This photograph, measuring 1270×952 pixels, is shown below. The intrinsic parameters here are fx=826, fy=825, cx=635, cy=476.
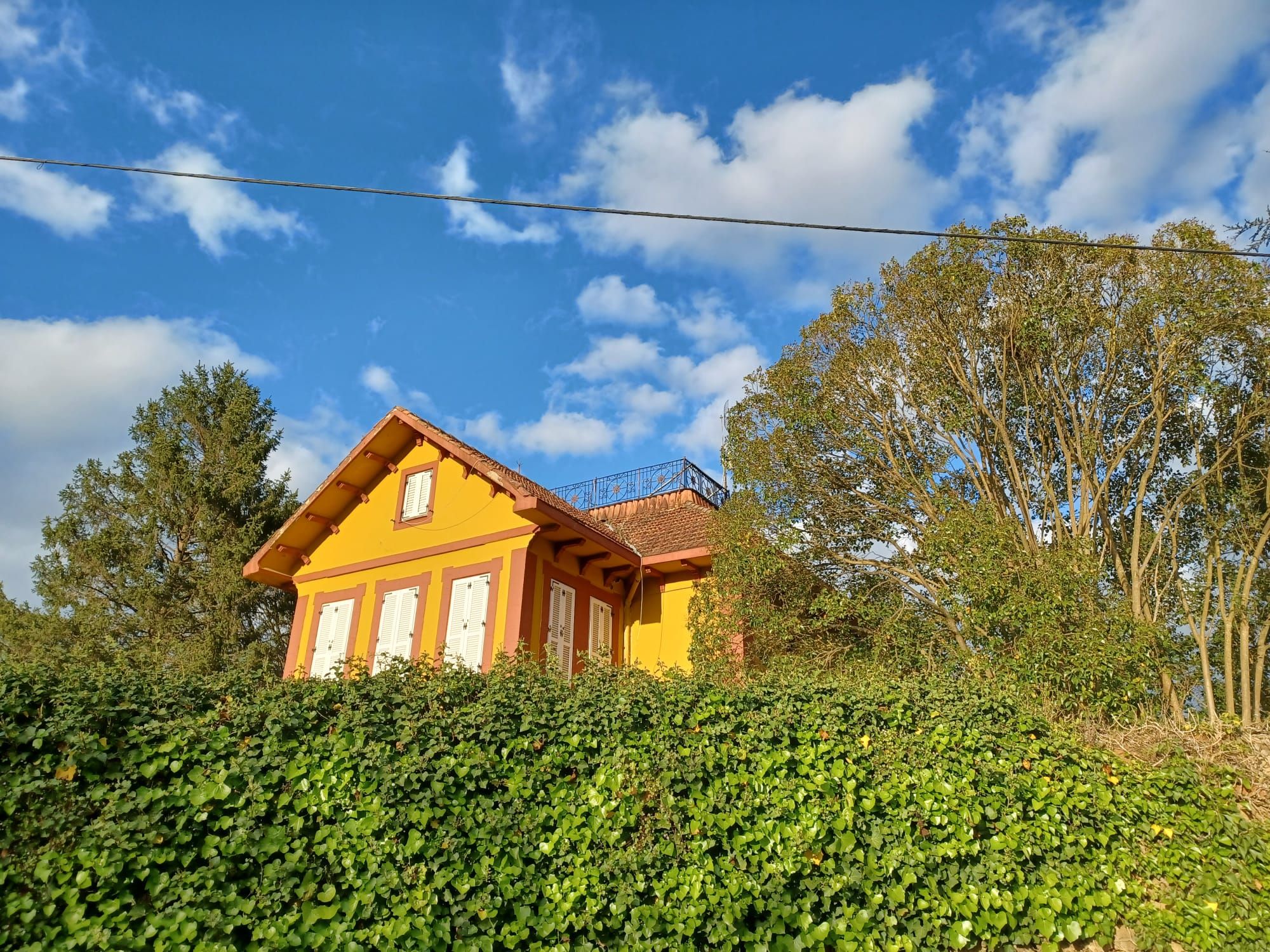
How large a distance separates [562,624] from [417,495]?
3.73m

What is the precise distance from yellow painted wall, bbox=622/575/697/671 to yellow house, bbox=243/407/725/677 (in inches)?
1.0

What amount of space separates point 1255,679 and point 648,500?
10.4 metres

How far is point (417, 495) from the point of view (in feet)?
48.5

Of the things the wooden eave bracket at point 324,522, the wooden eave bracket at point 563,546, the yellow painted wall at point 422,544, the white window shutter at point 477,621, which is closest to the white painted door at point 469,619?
the white window shutter at point 477,621

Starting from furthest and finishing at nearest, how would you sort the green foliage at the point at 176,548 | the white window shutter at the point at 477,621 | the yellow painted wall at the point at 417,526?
the green foliage at the point at 176,548 → the yellow painted wall at the point at 417,526 → the white window shutter at the point at 477,621

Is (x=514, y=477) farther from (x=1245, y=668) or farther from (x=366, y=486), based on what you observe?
(x=1245, y=668)

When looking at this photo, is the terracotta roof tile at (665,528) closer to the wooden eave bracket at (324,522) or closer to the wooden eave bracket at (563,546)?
the wooden eave bracket at (563,546)

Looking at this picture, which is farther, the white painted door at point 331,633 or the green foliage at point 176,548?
the green foliage at point 176,548

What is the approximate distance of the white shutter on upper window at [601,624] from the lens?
13945 mm

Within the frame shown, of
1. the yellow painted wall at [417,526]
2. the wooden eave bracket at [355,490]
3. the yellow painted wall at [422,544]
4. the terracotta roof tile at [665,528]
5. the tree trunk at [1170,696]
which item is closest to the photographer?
the tree trunk at [1170,696]

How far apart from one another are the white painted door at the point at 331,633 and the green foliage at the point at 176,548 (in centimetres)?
596

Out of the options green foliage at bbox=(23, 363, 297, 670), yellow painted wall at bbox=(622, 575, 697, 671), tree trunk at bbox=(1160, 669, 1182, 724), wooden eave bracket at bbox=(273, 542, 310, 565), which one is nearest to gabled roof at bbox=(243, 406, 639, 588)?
wooden eave bracket at bbox=(273, 542, 310, 565)

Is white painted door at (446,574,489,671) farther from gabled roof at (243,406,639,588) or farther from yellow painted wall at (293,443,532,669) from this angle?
gabled roof at (243,406,639,588)

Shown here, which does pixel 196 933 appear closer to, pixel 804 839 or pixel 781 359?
pixel 804 839
